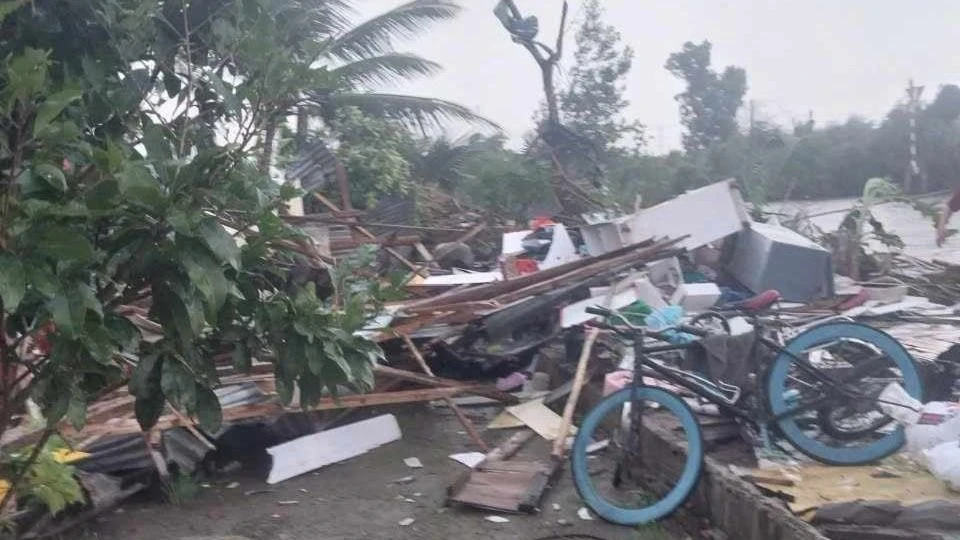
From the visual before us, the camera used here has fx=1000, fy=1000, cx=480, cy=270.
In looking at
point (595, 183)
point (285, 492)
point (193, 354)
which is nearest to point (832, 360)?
point (285, 492)

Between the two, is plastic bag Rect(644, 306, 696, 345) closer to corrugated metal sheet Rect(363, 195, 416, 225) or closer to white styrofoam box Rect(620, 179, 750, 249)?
white styrofoam box Rect(620, 179, 750, 249)

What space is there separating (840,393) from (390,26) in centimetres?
1150

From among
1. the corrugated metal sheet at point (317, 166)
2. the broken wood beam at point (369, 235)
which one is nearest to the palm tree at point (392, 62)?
the corrugated metal sheet at point (317, 166)

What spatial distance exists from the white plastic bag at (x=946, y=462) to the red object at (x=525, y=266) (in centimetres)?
587

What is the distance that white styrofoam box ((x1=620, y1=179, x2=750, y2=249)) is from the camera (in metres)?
9.71

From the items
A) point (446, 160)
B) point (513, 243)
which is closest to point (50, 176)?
point (513, 243)

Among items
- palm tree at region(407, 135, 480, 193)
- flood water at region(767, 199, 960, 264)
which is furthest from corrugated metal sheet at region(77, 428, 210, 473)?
palm tree at region(407, 135, 480, 193)

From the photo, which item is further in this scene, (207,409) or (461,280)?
(461,280)

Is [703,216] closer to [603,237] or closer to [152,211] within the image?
[603,237]

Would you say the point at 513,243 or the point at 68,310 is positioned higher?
the point at 68,310

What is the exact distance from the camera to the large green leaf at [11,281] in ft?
6.64

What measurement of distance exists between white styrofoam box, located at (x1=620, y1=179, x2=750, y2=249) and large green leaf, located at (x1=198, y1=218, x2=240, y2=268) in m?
7.69

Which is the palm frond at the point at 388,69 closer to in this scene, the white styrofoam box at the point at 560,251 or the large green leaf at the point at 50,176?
the white styrofoam box at the point at 560,251

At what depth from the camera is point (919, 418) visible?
507 cm
